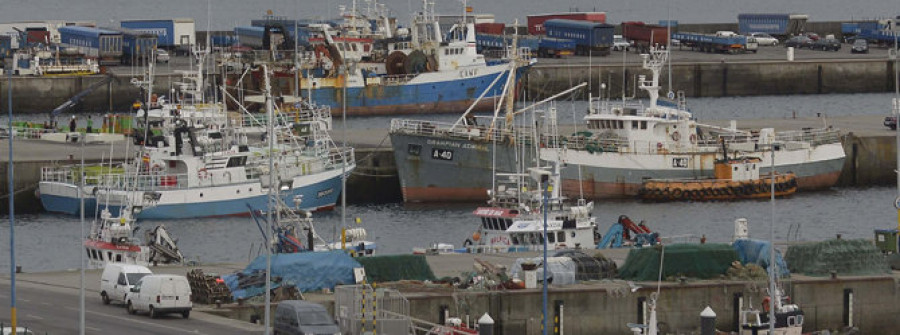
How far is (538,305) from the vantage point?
55.5 metres

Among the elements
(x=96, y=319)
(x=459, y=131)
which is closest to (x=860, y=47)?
(x=459, y=131)

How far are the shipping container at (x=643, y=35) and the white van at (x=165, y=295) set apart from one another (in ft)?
393

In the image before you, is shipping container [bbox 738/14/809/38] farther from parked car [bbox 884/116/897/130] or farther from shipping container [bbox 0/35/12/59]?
parked car [bbox 884/116/897/130]

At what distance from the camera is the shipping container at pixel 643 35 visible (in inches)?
6742

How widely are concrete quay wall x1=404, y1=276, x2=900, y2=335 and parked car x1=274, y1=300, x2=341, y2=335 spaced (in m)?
6.00

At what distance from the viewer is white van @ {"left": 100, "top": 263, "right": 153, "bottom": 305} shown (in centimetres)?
5416

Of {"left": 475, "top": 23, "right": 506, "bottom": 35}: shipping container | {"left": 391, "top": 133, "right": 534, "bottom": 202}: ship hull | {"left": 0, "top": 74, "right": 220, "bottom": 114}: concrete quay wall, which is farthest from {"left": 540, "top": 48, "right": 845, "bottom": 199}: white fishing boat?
{"left": 475, "top": 23, "right": 506, "bottom": 35}: shipping container

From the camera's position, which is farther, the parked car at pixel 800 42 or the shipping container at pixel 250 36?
the parked car at pixel 800 42

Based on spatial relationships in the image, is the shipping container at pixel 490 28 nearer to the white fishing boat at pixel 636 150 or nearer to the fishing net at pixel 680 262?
the white fishing boat at pixel 636 150

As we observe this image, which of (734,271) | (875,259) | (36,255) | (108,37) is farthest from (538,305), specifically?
(108,37)

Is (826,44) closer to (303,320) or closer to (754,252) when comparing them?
(754,252)

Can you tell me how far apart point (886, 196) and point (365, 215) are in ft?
73.8

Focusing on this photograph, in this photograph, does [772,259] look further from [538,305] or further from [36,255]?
[36,255]

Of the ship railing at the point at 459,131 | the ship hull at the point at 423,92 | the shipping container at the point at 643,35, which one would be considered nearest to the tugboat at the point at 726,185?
the ship railing at the point at 459,131
